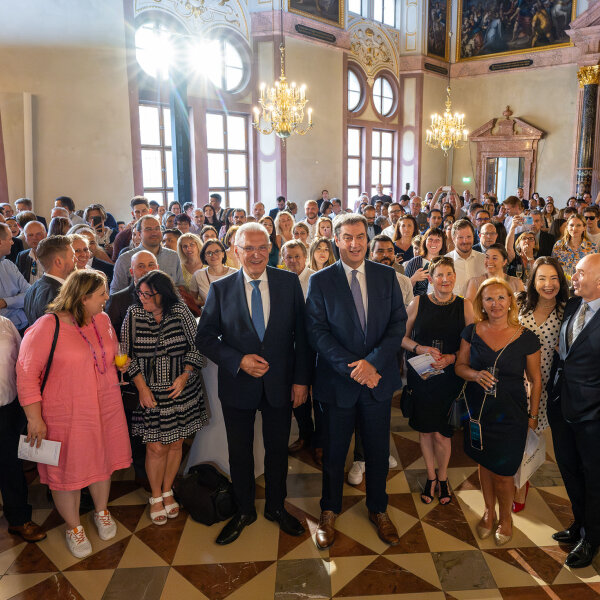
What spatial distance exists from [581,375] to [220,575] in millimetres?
2212

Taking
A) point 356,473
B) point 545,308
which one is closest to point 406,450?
point 356,473

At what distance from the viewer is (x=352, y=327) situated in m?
2.95

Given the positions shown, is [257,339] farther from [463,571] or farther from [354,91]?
[354,91]

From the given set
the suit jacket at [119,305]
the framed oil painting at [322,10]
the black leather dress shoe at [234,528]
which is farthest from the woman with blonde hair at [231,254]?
the framed oil painting at [322,10]

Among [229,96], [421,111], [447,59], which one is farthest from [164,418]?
[447,59]

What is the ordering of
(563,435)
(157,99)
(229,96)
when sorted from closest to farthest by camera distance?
1. (563,435)
2. (157,99)
3. (229,96)

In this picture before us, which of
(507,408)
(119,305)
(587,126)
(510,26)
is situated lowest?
(507,408)

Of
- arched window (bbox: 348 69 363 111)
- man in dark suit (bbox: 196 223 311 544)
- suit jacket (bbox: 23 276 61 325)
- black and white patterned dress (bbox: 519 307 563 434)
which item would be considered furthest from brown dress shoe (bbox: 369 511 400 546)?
arched window (bbox: 348 69 363 111)

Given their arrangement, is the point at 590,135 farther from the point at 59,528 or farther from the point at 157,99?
the point at 59,528

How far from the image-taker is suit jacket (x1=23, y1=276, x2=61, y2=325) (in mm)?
3260

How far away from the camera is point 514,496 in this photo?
342cm

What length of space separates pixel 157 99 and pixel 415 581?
990cm

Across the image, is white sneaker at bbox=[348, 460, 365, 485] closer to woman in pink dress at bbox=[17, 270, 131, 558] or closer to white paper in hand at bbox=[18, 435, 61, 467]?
woman in pink dress at bbox=[17, 270, 131, 558]

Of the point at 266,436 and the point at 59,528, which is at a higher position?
the point at 266,436
